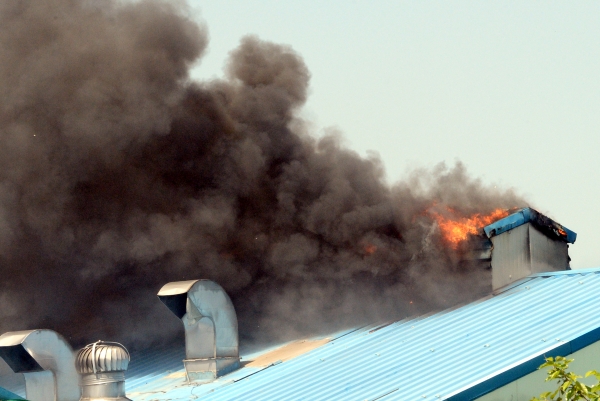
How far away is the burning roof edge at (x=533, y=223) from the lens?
21.2 meters

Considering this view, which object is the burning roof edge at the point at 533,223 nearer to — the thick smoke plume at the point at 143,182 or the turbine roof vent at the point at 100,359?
the thick smoke plume at the point at 143,182

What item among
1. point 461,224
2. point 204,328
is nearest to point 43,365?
point 204,328

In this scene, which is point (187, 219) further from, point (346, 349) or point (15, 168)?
point (346, 349)

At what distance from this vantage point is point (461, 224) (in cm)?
2220

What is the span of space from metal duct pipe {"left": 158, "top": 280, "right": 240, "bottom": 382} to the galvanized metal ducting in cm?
296

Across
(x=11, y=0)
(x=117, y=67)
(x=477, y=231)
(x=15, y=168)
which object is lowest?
(x=477, y=231)

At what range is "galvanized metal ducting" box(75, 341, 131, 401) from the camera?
1842 centimetres

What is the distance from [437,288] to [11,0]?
50.4ft

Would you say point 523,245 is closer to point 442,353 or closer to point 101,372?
point 442,353

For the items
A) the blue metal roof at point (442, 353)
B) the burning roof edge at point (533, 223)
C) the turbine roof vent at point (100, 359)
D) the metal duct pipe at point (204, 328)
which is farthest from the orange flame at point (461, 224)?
the turbine roof vent at point (100, 359)

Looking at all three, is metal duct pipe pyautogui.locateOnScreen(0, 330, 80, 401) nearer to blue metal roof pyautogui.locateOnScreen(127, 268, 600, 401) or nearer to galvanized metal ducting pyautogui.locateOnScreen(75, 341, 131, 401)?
galvanized metal ducting pyautogui.locateOnScreen(75, 341, 131, 401)

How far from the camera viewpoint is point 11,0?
2809cm

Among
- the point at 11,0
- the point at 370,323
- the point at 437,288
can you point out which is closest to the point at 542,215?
the point at 437,288

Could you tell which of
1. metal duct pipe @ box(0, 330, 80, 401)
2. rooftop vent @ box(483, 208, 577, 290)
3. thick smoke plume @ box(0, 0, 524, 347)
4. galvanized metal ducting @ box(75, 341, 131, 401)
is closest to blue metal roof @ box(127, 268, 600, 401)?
rooftop vent @ box(483, 208, 577, 290)
